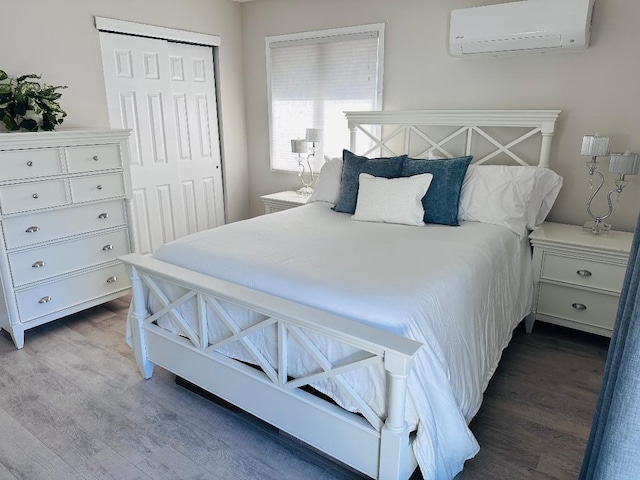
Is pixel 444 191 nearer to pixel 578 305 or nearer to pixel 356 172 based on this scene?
pixel 356 172

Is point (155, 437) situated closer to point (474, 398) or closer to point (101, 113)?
point (474, 398)

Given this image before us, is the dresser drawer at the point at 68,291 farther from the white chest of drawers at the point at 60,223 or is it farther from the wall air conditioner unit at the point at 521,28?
the wall air conditioner unit at the point at 521,28

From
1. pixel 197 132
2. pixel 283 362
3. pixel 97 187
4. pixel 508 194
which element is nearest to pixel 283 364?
pixel 283 362

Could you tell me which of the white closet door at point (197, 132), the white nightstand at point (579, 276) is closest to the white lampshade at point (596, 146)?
the white nightstand at point (579, 276)

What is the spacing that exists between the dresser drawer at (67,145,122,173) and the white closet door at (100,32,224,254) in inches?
27.3

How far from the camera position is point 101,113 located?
3604 millimetres

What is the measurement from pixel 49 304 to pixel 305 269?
6.58 ft

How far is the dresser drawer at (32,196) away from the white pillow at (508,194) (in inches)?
102

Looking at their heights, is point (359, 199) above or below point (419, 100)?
below

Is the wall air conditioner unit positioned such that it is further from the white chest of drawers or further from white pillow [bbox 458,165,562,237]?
the white chest of drawers

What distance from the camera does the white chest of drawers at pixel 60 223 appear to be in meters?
2.71

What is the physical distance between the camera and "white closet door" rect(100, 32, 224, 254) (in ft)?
12.2

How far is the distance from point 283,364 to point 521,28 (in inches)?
102

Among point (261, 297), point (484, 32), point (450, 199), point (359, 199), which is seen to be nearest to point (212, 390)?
point (261, 297)
